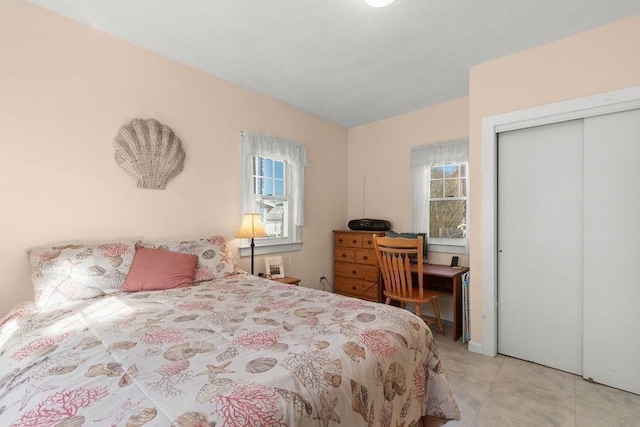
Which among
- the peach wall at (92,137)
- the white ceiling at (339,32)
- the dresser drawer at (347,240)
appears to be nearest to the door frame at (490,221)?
the white ceiling at (339,32)

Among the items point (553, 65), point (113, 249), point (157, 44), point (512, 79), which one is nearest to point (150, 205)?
point (113, 249)

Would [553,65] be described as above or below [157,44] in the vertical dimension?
below

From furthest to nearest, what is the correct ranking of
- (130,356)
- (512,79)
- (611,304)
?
(512,79) → (611,304) → (130,356)

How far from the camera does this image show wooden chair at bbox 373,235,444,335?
2779 millimetres

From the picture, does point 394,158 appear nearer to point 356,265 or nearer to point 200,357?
point 356,265

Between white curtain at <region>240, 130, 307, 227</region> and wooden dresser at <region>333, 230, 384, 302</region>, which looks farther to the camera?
wooden dresser at <region>333, 230, 384, 302</region>

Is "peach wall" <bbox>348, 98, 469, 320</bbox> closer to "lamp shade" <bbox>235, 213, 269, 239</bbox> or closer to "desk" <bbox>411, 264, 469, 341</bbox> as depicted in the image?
"desk" <bbox>411, 264, 469, 341</bbox>

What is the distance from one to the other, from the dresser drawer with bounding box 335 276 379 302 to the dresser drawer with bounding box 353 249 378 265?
0.83 feet

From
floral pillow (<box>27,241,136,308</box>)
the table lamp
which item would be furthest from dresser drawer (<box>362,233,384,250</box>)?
floral pillow (<box>27,241,136,308</box>)

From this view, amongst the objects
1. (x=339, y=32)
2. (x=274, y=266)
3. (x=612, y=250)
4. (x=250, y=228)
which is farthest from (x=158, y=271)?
(x=612, y=250)

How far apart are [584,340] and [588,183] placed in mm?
1188

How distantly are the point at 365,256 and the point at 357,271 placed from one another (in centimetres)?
25

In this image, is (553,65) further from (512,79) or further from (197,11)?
(197,11)

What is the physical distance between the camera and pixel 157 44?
94.1 inches
